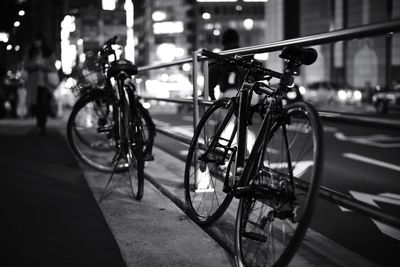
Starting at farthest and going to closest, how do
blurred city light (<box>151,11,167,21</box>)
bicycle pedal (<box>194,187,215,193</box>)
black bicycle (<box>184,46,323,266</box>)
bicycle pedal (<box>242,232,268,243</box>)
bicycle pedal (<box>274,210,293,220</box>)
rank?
1. blurred city light (<box>151,11,167,21</box>)
2. bicycle pedal (<box>194,187,215,193</box>)
3. bicycle pedal (<box>242,232,268,243</box>)
4. bicycle pedal (<box>274,210,293,220</box>)
5. black bicycle (<box>184,46,323,266</box>)

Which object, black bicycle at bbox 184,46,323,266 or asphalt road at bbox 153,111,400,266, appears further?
asphalt road at bbox 153,111,400,266

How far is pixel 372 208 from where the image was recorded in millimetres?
2617

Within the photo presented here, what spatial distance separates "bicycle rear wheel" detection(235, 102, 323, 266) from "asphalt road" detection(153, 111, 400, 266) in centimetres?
34

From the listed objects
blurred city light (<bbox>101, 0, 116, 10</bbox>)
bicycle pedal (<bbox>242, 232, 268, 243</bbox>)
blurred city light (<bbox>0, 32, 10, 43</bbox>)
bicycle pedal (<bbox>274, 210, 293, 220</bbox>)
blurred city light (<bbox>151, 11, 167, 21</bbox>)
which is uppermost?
blurred city light (<bbox>151, 11, 167, 21</bbox>)

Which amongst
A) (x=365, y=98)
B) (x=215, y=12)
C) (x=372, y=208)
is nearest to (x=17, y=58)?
(x=372, y=208)

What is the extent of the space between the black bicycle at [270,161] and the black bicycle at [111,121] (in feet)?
3.74

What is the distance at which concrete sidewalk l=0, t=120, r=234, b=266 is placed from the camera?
11.0ft

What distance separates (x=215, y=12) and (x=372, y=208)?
131 metres

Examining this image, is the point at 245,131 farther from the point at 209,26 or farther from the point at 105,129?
the point at 209,26

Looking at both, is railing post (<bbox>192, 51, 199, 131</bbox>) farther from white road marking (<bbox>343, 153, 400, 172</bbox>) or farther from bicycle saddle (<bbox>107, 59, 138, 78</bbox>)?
white road marking (<bbox>343, 153, 400, 172</bbox>)

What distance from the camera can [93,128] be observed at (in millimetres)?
7113

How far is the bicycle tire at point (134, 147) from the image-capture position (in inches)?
188

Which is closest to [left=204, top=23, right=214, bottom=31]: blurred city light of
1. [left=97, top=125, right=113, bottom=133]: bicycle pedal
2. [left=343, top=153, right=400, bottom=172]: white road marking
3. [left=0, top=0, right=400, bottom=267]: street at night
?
[left=0, top=0, right=400, bottom=267]: street at night

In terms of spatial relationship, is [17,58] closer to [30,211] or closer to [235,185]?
[30,211]
